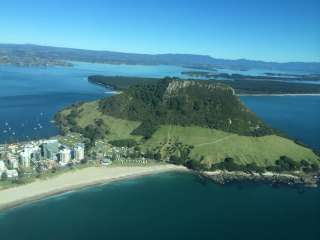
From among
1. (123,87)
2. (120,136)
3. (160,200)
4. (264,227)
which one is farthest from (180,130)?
(123,87)

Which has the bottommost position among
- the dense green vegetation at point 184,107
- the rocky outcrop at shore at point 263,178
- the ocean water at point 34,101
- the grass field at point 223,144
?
the ocean water at point 34,101

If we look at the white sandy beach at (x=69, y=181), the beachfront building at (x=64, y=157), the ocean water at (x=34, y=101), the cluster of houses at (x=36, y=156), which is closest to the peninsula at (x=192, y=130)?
Result: the ocean water at (x=34, y=101)

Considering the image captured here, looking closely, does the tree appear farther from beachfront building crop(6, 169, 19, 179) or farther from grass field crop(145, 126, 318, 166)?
grass field crop(145, 126, 318, 166)

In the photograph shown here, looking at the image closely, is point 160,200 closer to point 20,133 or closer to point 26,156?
point 26,156

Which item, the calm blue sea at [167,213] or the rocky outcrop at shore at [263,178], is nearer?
the calm blue sea at [167,213]

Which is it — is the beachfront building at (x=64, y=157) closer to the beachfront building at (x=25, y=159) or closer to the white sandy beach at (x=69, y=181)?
the white sandy beach at (x=69, y=181)
